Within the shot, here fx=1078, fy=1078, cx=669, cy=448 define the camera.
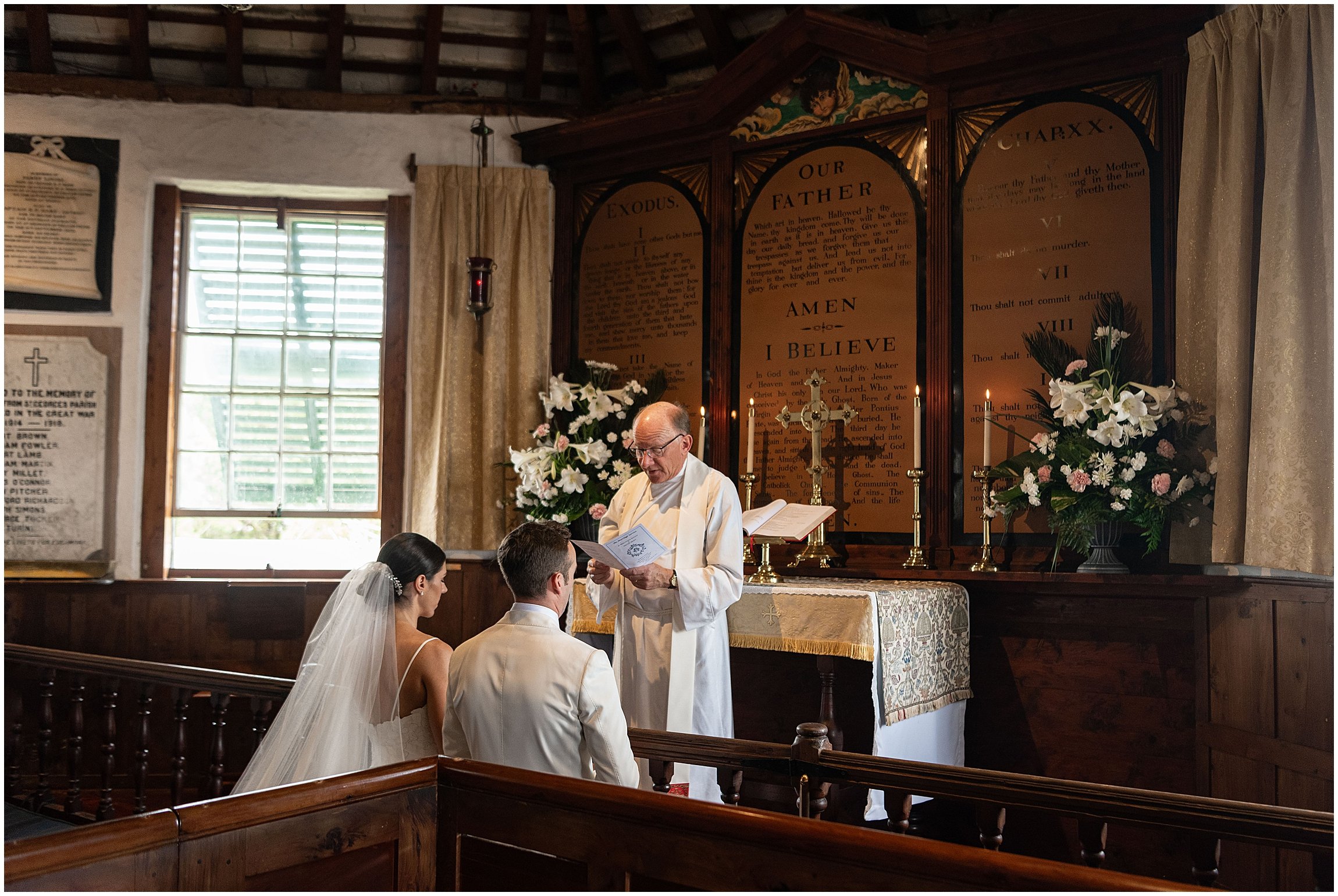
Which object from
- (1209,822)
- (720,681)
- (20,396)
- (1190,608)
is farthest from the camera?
(20,396)

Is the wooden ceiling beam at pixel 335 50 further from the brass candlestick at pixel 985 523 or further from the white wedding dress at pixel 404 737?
the white wedding dress at pixel 404 737

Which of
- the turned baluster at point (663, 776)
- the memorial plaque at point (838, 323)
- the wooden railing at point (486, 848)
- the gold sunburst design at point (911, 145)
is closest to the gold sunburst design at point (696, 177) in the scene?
the memorial plaque at point (838, 323)

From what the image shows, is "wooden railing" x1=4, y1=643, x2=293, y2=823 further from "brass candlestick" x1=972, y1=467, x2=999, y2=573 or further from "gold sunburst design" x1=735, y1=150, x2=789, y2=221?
"gold sunburst design" x1=735, y1=150, x2=789, y2=221

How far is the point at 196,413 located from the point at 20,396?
0.92 meters

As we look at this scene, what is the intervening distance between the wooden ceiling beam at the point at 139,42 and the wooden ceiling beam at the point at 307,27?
0.47 feet

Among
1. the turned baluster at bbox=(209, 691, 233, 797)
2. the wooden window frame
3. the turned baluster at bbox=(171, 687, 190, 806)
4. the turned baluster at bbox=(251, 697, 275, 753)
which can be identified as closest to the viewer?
the turned baluster at bbox=(251, 697, 275, 753)

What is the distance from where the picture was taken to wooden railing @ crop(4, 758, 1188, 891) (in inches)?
63.2

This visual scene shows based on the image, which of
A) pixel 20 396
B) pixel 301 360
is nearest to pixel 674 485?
pixel 301 360

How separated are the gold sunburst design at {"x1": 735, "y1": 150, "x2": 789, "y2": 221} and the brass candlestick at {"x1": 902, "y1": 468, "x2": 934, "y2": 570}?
1820mm

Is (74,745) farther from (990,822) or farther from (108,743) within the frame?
(990,822)

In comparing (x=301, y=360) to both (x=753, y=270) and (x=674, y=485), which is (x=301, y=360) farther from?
(x=674, y=485)

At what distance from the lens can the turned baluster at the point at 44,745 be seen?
4.73 metres

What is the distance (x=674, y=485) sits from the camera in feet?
13.7

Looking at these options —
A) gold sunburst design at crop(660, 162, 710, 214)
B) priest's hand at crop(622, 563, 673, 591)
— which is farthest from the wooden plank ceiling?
priest's hand at crop(622, 563, 673, 591)
